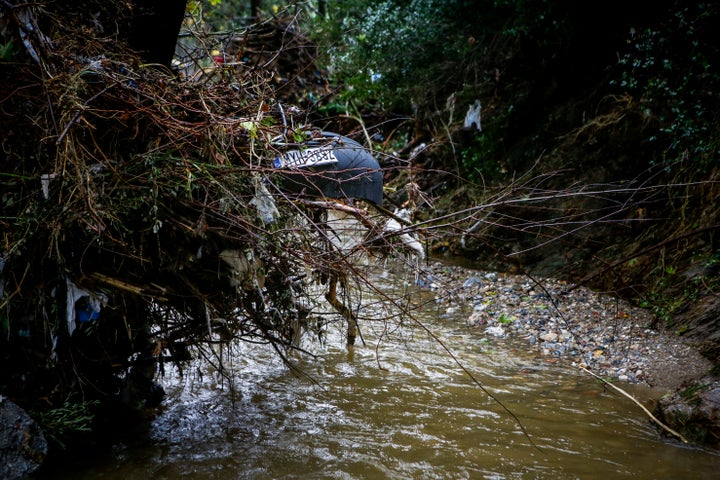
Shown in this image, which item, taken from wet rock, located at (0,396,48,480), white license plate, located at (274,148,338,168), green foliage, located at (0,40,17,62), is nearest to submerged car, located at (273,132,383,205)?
white license plate, located at (274,148,338,168)

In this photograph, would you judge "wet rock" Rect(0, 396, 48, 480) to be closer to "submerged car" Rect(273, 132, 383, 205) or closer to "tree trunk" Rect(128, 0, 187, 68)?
"submerged car" Rect(273, 132, 383, 205)

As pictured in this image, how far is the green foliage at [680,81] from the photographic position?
5.46 m

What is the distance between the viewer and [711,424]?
318 cm

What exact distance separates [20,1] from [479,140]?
7460 millimetres

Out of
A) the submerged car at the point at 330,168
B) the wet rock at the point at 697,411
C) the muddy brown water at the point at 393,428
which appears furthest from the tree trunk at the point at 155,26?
the wet rock at the point at 697,411

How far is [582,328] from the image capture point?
529 cm

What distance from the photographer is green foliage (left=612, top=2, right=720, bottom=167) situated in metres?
5.46

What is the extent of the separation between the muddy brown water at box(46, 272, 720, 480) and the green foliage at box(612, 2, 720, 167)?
9.19 ft

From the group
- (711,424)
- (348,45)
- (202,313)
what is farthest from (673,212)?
(348,45)

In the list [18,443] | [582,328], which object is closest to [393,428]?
[18,443]

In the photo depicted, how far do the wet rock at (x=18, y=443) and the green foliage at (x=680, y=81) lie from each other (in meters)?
5.74

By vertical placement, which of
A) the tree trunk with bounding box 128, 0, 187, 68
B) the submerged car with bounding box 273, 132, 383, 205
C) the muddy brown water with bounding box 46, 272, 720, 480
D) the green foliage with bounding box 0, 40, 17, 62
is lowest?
the muddy brown water with bounding box 46, 272, 720, 480

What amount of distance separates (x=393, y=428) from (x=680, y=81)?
16.8 ft

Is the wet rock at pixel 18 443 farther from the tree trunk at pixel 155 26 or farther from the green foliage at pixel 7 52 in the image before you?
the tree trunk at pixel 155 26
